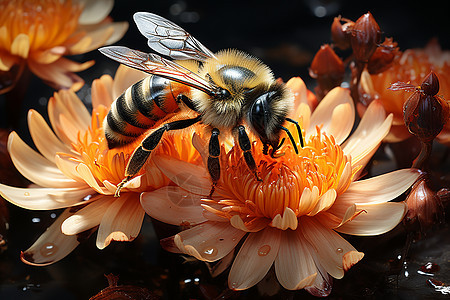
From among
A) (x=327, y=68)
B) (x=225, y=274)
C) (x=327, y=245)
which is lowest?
(x=225, y=274)

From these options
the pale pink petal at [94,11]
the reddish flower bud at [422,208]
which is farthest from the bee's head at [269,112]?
the pale pink petal at [94,11]

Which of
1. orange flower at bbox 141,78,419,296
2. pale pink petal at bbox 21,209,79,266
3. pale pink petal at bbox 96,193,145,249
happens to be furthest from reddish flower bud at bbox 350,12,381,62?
pale pink petal at bbox 21,209,79,266

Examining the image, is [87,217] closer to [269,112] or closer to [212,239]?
[212,239]

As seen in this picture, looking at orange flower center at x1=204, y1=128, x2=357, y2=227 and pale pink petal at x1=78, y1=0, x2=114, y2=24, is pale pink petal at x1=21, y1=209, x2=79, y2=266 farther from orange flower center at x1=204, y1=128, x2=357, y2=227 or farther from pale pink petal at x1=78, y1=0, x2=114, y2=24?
pale pink petal at x1=78, y1=0, x2=114, y2=24

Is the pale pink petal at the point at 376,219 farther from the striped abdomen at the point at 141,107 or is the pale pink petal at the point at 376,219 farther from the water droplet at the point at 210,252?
the striped abdomen at the point at 141,107

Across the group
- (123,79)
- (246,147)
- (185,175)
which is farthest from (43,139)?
(246,147)

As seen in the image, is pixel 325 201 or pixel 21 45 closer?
pixel 325 201

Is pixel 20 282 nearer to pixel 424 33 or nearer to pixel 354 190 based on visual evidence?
pixel 354 190
